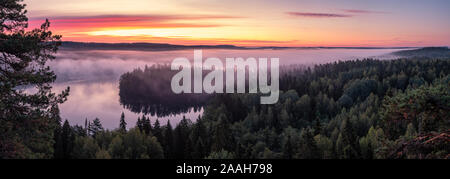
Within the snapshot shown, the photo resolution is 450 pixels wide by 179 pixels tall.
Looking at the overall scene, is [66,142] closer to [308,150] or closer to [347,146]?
[308,150]

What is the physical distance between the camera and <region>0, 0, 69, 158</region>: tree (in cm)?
1662

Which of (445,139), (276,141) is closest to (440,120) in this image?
(445,139)

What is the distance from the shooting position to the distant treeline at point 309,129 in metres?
14.6

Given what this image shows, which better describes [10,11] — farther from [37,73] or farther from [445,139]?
[445,139]

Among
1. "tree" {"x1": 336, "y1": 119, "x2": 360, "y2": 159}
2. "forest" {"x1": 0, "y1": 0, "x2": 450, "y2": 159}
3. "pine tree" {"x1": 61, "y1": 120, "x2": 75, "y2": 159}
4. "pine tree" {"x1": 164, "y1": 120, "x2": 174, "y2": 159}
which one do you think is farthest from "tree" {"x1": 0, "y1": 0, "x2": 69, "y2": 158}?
"pine tree" {"x1": 164, "y1": 120, "x2": 174, "y2": 159}

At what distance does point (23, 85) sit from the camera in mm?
18297

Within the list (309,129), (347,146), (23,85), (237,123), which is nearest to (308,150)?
(347,146)

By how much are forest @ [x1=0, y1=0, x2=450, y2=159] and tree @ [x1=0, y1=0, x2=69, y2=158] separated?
5 cm

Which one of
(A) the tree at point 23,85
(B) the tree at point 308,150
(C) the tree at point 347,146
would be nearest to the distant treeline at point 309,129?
(C) the tree at point 347,146

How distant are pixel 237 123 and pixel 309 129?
3279 centimetres

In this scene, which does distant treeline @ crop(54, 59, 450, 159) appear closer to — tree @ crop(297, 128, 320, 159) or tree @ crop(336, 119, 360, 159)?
tree @ crop(336, 119, 360, 159)

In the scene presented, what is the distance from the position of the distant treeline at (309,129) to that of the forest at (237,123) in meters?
0.06

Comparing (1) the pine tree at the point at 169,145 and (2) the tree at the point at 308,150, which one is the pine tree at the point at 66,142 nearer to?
(1) the pine tree at the point at 169,145

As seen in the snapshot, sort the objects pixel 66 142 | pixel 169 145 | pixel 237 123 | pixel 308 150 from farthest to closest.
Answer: pixel 237 123 < pixel 169 145 < pixel 66 142 < pixel 308 150
